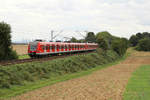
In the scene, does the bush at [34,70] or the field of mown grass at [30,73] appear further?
the bush at [34,70]

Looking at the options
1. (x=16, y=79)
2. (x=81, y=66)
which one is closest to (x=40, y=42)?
(x=81, y=66)

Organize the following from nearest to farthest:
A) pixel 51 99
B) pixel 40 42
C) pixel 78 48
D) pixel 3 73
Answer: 1. pixel 51 99
2. pixel 3 73
3. pixel 40 42
4. pixel 78 48

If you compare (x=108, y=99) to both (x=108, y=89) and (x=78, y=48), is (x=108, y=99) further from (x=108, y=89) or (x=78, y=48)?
(x=78, y=48)

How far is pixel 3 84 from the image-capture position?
20516mm

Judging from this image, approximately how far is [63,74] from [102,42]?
41880mm

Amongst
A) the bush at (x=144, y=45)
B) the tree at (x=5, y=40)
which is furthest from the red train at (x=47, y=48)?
the bush at (x=144, y=45)

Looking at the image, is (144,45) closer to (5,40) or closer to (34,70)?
(5,40)

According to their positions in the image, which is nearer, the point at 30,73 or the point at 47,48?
the point at 30,73

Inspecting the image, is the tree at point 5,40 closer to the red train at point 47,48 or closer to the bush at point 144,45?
the red train at point 47,48

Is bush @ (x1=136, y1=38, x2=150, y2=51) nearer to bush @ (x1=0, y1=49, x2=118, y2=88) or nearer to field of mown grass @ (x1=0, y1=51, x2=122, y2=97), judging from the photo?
bush @ (x1=0, y1=49, x2=118, y2=88)

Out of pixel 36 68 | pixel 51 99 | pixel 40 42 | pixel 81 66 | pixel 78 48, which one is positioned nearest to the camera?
pixel 51 99

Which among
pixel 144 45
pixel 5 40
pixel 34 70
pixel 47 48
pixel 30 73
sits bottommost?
pixel 30 73

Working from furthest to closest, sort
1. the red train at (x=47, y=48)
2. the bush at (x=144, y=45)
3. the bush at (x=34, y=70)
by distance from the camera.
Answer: the bush at (x=144, y=45)
the red train at (x=47, y=48)
the bush at (x=34, y=70)

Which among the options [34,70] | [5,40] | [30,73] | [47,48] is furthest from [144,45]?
[30,73]
